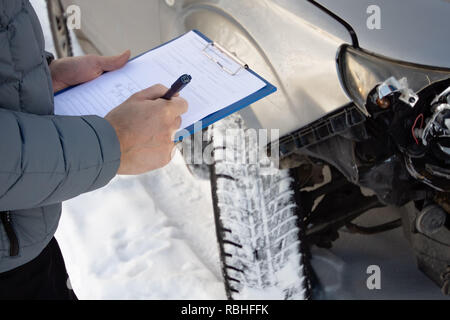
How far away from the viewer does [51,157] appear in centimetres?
93

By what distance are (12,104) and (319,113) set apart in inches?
33.5

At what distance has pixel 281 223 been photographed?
184cm

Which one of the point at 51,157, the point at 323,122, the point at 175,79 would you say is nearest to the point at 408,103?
the point at 323,122

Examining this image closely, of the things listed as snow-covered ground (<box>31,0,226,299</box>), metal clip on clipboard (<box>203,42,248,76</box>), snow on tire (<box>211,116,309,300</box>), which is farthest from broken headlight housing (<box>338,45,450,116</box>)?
snow-covered ground (<box>31,0,226,299</box>)

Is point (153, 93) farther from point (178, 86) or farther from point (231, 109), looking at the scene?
point (231, 109)

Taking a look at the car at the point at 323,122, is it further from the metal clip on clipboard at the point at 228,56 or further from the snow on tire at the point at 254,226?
the metal clip on clipboard at the point at 228,56

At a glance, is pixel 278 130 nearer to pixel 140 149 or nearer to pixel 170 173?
pixel 140 149

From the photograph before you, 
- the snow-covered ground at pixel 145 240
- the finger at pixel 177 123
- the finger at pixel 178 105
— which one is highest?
the finger at pixel 178 105

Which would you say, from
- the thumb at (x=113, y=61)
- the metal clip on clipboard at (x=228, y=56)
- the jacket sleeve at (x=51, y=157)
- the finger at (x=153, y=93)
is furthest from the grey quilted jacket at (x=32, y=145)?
the metal clip on clipboard at (x=228, y=56)

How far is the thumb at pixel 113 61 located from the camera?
1341mm

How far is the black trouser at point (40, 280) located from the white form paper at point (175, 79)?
37 centimetres

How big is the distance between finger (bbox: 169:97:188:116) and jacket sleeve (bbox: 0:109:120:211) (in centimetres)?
14

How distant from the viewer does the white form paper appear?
1.19 m

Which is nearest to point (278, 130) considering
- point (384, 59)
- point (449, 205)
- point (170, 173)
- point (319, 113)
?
point (319, 113)
